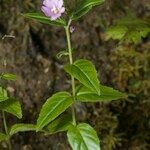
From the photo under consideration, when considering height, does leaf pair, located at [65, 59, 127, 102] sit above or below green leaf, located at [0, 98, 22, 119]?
above

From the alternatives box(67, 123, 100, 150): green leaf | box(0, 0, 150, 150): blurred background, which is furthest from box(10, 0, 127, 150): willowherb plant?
box(0, 0, 150, 150): blurred background

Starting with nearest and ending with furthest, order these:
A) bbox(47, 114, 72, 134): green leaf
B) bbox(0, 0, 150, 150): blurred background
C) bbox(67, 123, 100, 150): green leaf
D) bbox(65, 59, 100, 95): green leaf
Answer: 1. bbox(65, 59, 100, 95): green leaf
2. bbox(67, 123, 100, 150): green leaf
3. bbox(47, 114, 72, 134): green leaf
4. bbox(0, 0, 150, 150): blurred background

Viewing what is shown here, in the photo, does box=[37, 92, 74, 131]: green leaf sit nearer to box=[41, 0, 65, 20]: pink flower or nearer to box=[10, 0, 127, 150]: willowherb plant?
box=[10, 0, 127, 150]: willowherb plant

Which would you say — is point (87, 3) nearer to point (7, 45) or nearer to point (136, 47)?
point (7, 45)

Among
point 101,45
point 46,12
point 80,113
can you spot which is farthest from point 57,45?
point 46,12

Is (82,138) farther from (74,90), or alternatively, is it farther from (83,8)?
(83,8)
